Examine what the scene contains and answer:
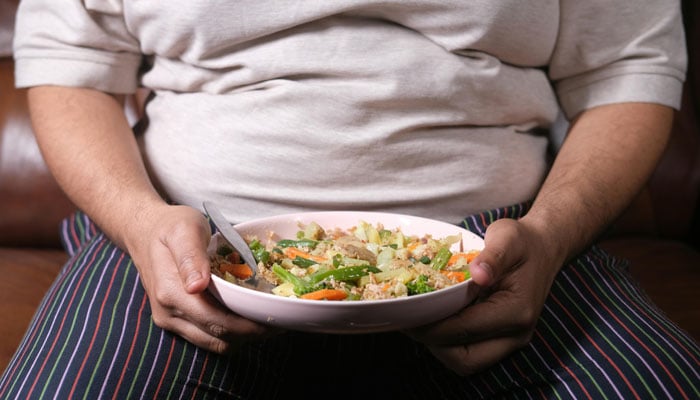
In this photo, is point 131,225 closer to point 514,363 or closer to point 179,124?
point 179,124

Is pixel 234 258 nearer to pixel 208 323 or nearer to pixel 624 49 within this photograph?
pixel 208 323

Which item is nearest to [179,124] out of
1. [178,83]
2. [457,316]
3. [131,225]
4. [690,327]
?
[178,83]

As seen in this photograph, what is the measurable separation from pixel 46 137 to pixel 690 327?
3.84 feet

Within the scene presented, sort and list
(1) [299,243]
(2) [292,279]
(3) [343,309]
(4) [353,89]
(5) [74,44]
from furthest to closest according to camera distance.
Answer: (5) [74,44]
(4) [353,89]
(1) [299,243]
(2) [292,279]
(3) [343,309]

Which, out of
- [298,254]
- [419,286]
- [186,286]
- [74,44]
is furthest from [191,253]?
[74,44]

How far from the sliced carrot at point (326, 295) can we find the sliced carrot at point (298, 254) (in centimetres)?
9

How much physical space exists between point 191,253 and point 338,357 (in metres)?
0.35

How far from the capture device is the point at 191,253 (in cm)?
81

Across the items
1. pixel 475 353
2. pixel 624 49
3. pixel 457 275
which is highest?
pixel 624 49

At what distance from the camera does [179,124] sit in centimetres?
113

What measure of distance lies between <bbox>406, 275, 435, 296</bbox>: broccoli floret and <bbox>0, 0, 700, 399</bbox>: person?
0.23ft

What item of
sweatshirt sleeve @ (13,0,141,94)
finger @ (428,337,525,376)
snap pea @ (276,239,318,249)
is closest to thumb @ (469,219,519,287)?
finger @ (428,337,525,376)

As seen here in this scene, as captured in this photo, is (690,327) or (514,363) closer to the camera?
(514,363)

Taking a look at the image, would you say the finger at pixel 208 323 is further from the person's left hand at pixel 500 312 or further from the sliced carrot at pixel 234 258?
the person's left hand at pixel 500 312
